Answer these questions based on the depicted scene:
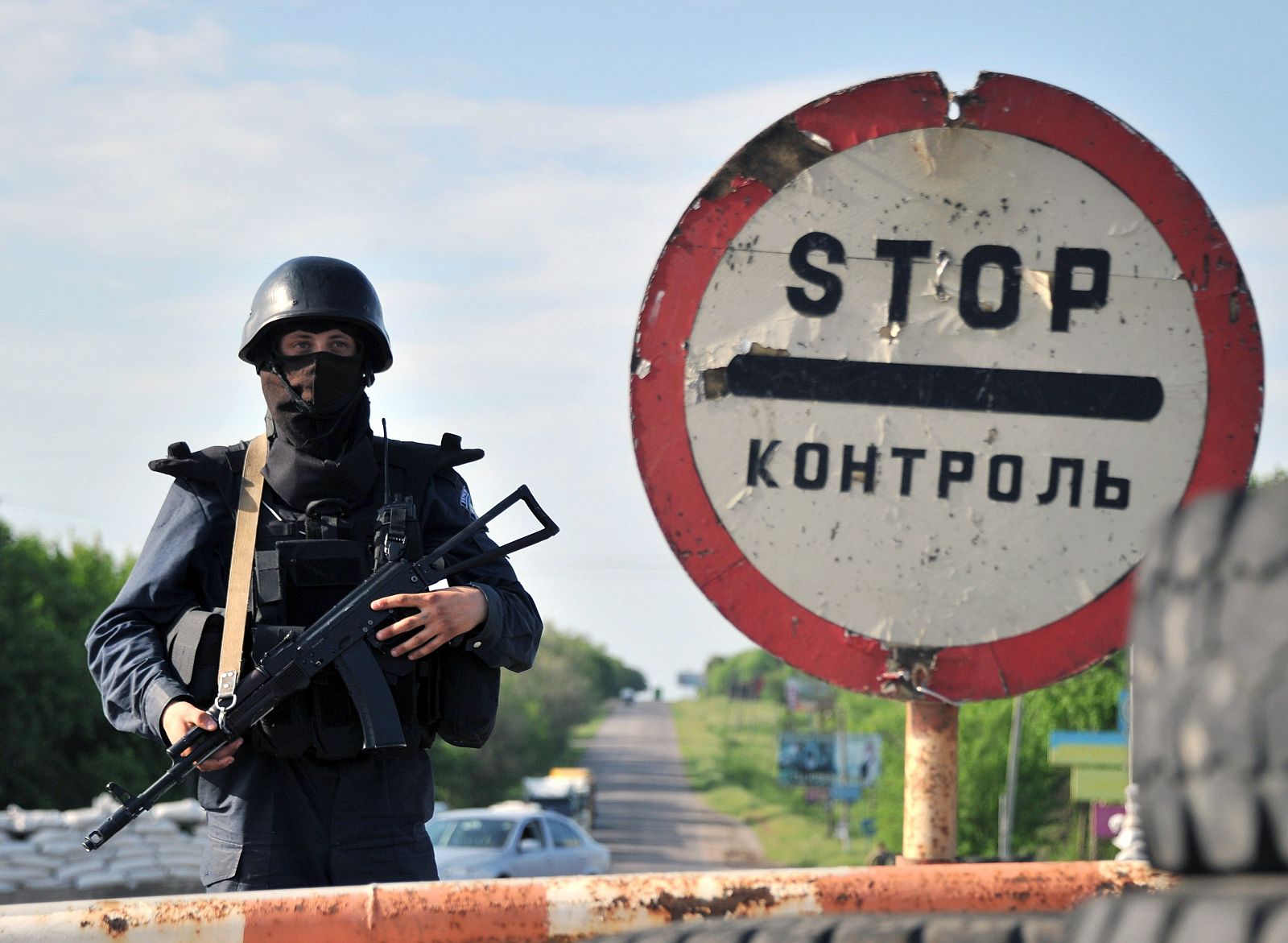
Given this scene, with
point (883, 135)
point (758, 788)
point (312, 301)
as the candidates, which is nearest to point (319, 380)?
point (312, 301)

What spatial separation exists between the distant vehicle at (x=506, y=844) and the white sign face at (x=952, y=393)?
19929 mm

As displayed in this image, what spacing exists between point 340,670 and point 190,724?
30 centimetres

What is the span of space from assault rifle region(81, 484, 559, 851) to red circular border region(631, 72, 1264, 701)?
963 millimetres

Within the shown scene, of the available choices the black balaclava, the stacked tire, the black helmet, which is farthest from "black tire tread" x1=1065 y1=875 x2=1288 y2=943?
the black helmet

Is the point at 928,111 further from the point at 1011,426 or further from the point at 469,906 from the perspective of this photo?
the point at 469,906

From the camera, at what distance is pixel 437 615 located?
11.2 ft

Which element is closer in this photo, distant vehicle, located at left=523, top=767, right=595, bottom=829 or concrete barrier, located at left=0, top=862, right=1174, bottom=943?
concrete barrier, located at left=0, top=862, right=1174, bottom=943

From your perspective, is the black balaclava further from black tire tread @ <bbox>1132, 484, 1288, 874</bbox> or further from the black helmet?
black tire tread @ <bbox>1132, 484, 1288, 874</bbox>

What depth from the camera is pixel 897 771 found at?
173 feet

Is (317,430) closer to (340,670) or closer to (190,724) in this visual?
(340,670)

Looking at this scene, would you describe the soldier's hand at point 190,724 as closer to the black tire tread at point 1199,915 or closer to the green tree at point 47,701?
the black tire tread at point 1199,915

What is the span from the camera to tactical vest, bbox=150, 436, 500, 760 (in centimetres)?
338

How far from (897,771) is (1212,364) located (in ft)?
169

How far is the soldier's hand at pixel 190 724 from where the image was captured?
10.7ft
